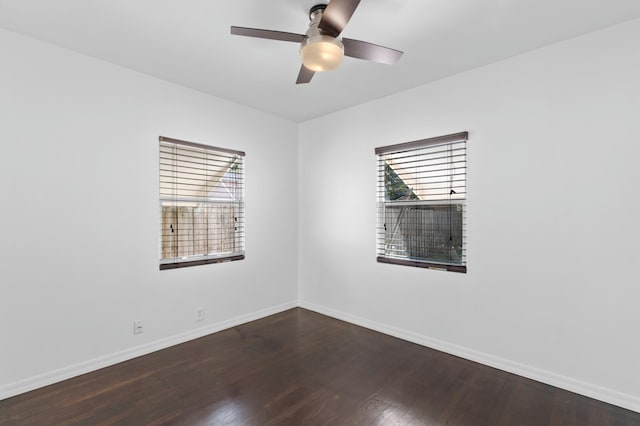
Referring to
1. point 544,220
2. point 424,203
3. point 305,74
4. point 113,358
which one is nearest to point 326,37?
point 305,74

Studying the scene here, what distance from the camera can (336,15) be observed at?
5.62 ft

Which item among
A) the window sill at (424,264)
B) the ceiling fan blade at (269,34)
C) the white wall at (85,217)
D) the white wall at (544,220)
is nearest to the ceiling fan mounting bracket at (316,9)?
the ceiling fan blade at (269,34)

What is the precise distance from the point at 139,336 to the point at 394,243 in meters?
2.73

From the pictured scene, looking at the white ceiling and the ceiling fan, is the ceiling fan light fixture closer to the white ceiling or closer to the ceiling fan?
the ceiling fan

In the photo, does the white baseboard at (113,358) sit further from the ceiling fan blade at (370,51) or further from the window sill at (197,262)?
the ceiling fan blade at (370,51)

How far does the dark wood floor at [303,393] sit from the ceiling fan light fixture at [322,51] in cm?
227

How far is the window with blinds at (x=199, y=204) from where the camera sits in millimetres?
3236

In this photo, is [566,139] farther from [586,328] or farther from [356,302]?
[356,302]

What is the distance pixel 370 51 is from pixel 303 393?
2.48m

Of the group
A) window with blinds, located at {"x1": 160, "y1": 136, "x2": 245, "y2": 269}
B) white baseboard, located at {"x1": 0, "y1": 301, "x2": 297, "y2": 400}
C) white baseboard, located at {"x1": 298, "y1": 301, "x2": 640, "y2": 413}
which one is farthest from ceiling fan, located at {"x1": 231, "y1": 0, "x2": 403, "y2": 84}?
white baseboard, located at {"x1": 0, "y1": 301, "x2": 297, "y2": 400}

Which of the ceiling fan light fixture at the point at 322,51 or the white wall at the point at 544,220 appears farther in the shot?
the white wall at the point at 544,220

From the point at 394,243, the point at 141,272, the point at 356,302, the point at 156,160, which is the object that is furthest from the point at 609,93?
the point at 141,272

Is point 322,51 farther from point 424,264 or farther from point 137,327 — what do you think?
point 137,327

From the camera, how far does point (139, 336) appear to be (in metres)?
2.98
